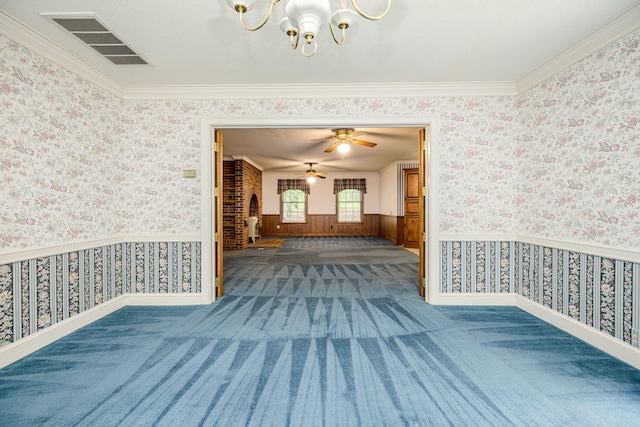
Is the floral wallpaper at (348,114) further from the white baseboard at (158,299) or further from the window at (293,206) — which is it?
the window at (293,206)

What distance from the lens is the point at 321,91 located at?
3.32 metres

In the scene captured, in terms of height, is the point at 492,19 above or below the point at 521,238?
above

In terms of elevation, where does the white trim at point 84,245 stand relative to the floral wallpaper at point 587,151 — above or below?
below

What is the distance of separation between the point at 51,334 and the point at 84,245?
803 mm

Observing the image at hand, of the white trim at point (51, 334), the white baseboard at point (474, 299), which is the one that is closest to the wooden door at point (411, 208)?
the white baseboard at point (474, 299)

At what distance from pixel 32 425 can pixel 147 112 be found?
9.80 ft

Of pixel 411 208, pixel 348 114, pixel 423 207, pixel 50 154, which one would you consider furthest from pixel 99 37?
pixel 411 208

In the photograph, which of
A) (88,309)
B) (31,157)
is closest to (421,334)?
(88,309)

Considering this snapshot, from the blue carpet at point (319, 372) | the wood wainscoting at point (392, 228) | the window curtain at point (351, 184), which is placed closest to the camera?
the blue carpet at point (319, 372)

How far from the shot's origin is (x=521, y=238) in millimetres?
3225

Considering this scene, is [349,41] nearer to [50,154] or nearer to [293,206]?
[50,154]

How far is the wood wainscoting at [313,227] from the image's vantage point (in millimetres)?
11211

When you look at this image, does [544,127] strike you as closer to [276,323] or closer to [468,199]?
[468,199]

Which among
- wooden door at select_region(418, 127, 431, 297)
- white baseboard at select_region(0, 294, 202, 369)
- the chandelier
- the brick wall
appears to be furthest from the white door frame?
the brick wall
